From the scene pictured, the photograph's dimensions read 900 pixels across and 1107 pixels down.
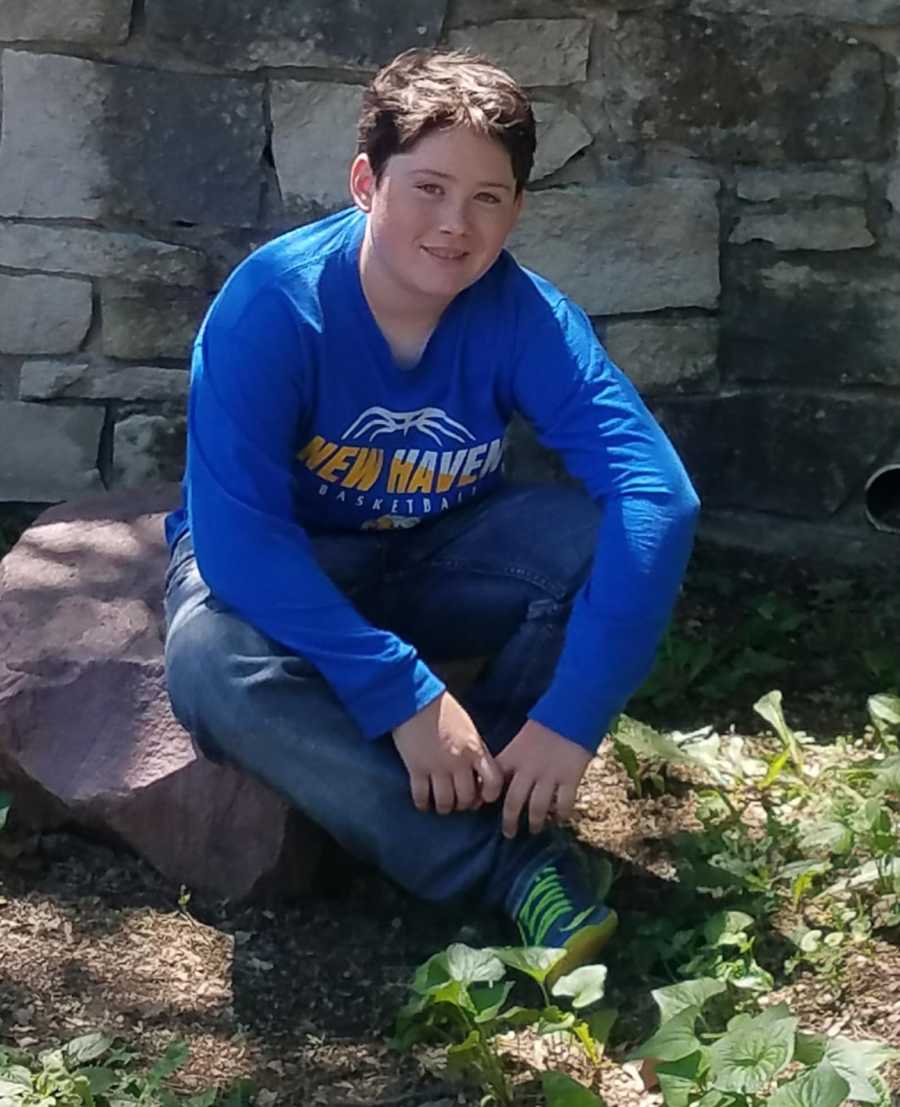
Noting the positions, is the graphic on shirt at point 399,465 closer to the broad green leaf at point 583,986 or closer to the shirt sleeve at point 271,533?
the shirt sleeve at point 271,533

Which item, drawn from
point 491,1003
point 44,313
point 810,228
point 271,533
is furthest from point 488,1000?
point 44,313

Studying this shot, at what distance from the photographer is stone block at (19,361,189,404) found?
336 cm

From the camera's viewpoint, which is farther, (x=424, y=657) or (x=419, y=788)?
(x=424, y=657)

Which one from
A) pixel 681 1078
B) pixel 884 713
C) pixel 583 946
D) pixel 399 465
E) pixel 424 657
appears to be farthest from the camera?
pixel 884 713

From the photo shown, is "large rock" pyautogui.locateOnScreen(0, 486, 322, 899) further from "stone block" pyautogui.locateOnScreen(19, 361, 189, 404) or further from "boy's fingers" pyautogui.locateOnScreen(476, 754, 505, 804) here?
"stone block" pyautogui.locateOnScreen(19, 361, 189, 404)

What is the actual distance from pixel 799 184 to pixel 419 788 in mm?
1539

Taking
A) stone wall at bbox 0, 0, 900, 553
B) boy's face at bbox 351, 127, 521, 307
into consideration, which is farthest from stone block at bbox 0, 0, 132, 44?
boy's face at bbox 351, 127, 521, 307

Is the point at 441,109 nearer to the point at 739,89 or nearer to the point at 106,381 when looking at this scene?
the point at 739,89

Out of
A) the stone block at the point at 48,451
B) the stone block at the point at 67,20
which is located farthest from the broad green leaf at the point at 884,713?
the stone block at the point at 67,20

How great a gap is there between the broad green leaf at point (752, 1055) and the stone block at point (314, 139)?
6.22 feet

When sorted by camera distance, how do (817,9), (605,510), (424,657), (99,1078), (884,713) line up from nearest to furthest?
1. (99,1078)
2. (605,510)
3. (424,657)
4. (884,713)
5. (817,9)

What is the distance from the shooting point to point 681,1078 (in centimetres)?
183

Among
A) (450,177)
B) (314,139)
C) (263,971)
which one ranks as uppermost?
(450,177)

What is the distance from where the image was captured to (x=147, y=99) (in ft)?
10.4
